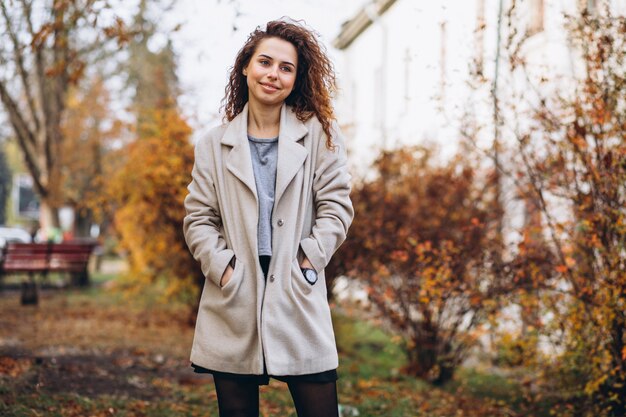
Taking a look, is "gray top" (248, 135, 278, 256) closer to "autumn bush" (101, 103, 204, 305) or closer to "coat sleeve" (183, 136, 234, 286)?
"coat sleeve" (183, 136, 234, 286)

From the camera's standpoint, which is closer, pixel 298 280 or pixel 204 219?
pixel 298 280

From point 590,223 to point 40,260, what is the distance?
11875 millimetres

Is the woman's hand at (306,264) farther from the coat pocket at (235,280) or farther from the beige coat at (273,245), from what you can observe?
the coat pocket at (235,280)

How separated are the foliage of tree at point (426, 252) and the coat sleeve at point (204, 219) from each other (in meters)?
3.17

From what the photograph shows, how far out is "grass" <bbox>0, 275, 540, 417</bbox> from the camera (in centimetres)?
523

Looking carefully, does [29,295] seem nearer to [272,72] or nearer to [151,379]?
[151,379]

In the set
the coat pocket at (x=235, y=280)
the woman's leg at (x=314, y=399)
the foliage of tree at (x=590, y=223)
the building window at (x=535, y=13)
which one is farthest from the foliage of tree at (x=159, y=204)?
the woman's leg at (x=314, y=399)

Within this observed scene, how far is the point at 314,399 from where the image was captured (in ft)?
9.04

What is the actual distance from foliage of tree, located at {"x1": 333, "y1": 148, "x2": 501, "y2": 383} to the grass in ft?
1.04

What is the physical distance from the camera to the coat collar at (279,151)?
282cm

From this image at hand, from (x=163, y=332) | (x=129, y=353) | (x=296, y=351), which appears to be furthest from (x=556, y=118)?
(x=163, y=332)

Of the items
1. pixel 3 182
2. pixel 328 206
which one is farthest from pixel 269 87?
pixel 3 182

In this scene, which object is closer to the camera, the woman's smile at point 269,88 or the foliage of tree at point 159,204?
the woman's smile at point 269,88

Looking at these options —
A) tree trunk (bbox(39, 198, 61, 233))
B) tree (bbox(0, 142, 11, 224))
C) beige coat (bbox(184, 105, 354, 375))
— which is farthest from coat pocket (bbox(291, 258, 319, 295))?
tree (bbox(0, 142, 11, 224))
